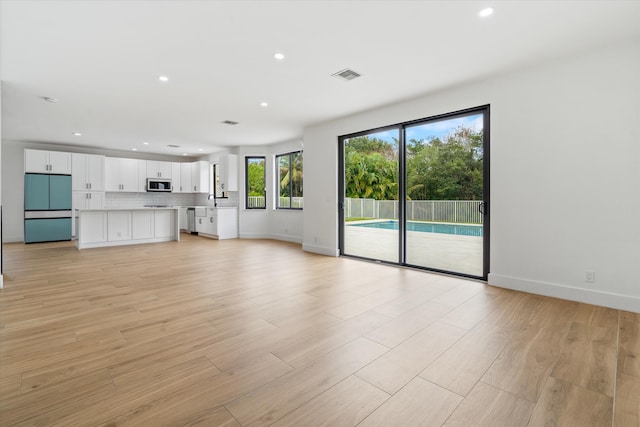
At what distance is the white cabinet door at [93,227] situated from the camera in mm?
6863

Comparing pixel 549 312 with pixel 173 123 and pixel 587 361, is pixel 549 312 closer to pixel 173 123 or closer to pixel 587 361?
pixel 587 361

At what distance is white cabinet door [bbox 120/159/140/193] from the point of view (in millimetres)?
9188

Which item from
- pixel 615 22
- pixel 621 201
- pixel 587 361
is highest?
pixel 615 22

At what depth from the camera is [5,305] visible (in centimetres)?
315

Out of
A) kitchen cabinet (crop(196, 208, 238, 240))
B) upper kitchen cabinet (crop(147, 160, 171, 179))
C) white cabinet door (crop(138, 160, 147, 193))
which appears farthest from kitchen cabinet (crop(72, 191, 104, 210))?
kitchen cabinet (crop(196, 208, 238, 240))

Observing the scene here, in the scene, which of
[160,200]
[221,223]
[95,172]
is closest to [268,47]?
[221,223]

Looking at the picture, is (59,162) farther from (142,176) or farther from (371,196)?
(371,196)

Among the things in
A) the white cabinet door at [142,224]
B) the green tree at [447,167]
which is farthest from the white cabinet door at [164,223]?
the green tree at [447,167]

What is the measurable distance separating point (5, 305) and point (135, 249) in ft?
12.5

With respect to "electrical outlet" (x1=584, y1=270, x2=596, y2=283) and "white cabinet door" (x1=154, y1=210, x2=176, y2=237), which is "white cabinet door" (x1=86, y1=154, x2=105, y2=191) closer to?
"white cabinet door" (x1=154, y1=210, x2=176, y2=237)

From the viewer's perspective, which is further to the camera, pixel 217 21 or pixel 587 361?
pixel 217 21

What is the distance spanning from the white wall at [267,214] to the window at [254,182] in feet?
0.47

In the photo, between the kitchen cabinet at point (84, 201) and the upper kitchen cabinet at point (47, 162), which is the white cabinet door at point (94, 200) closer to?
the kitchen cabinet at point (84, 201)

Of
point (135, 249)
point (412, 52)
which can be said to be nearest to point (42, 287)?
point (135, 249)
